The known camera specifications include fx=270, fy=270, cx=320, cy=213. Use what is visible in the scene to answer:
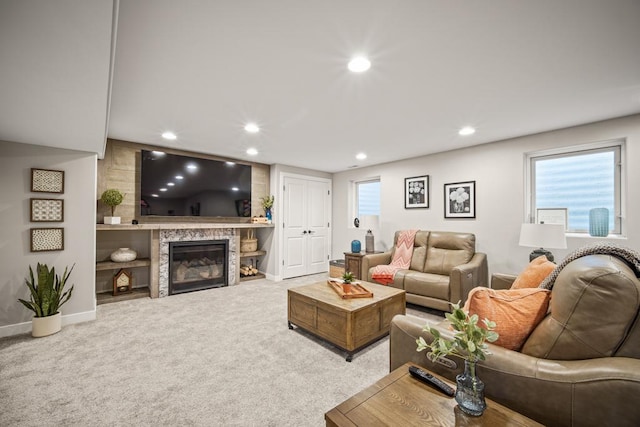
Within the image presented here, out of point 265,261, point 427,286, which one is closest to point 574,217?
point 427,286

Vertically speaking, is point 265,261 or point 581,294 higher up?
point 581,294

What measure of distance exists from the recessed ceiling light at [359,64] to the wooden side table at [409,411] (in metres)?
1.96

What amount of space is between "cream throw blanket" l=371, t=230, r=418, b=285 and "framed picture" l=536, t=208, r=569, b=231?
1.59 meters

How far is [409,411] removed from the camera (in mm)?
1005

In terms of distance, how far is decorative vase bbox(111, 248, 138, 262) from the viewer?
3.76 meters

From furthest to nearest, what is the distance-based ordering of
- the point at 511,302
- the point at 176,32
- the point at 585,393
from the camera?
the point at 176,32
the point at 511,302
the point at 585,393

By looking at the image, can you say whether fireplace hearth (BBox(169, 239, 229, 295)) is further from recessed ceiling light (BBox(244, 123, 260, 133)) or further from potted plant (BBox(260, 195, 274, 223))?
recessed ceiling light (BBox(244, 123, 260, 133))

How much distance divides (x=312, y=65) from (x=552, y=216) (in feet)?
11.6

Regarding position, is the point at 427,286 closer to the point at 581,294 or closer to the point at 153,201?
the point at 581,294

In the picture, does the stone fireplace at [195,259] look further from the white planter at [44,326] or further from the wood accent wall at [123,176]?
the white planter at [44,326]

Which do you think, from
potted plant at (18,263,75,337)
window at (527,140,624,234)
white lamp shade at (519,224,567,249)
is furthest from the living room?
white lamp shade at (519,224,567,249)

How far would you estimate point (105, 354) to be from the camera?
2.36 meters

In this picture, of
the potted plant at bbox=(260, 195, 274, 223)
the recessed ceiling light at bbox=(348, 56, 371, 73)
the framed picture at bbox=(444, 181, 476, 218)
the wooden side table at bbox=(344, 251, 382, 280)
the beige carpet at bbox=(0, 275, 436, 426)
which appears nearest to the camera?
the beige carpet at bbox=(0, 275, 436, 426)

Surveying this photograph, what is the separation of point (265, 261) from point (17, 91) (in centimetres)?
432
